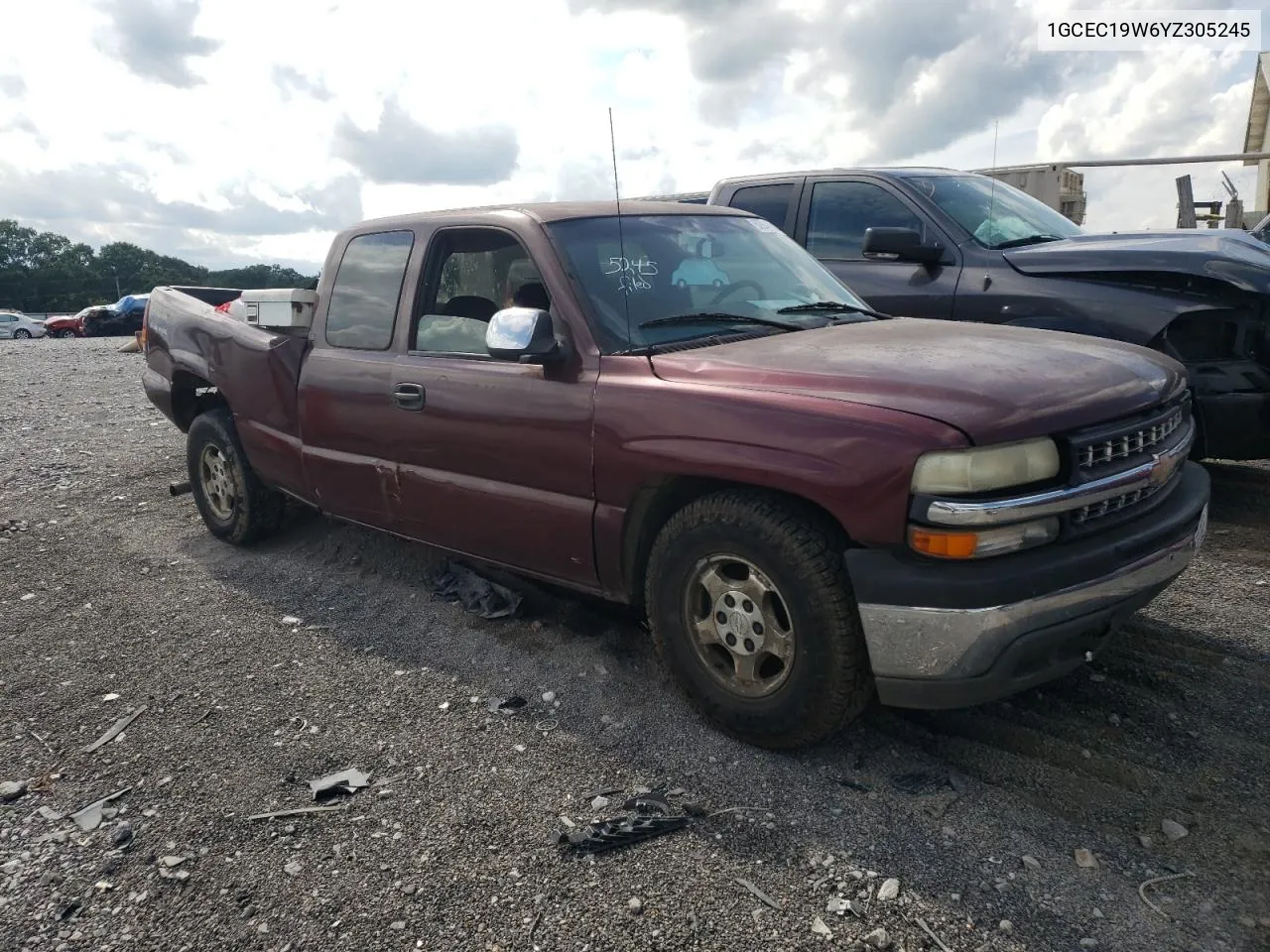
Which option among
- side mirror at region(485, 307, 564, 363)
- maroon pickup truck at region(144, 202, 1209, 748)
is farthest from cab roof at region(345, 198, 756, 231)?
side mirror at region(485, 307, 564, 363)

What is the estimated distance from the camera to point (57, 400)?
1215 cm

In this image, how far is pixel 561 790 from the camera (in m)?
2.98

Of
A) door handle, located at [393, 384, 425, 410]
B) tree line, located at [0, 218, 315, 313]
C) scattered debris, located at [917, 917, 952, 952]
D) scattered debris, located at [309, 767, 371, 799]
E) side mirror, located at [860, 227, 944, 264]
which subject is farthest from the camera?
tree line, located at [0, 218, 315, 313]

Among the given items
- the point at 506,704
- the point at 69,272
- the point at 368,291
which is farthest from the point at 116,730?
the point at 69,272

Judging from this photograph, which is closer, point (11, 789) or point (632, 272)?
point (11, 789)

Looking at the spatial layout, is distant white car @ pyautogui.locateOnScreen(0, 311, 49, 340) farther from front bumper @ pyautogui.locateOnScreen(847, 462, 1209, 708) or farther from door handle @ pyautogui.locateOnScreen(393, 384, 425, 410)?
front bumper @ pyautogui.locateOnScreen(847, 462, 1209, 708)

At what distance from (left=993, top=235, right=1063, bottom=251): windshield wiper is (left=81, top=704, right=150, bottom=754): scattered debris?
4936mm

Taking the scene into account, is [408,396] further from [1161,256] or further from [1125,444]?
[1161,256]

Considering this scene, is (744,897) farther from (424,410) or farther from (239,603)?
(239,603)

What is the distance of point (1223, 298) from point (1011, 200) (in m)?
1.78

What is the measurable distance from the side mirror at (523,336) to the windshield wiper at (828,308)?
3.21 feet

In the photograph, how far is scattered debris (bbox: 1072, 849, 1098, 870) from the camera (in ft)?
8.24

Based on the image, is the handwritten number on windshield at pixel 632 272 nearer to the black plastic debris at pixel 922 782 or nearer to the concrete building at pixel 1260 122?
the black plastic debris at pixel 922 782

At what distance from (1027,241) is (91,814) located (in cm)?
546
